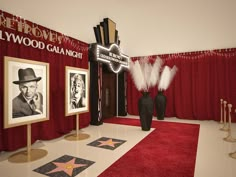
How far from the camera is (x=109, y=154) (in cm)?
272

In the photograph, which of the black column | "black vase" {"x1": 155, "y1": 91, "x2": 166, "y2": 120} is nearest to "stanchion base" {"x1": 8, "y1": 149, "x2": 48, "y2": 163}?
"black vase" {"x1": 155, "y1": 91, "x2": 166, "y2": 120}

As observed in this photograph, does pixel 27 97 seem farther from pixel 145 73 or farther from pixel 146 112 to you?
pixel 145 73

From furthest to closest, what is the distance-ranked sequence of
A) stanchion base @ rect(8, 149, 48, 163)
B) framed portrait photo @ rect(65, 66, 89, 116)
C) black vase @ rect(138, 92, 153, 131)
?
1. black vase @ rect(138, 92, 153, 131)
2. framed portrait photo @ rect(65, 66, 89, 116)
3. stanchion base @ rect(8, 149, 48, 163)

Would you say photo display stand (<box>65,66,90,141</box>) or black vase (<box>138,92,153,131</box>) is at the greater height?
photo display stand (<box>65,66,90,141</box>)

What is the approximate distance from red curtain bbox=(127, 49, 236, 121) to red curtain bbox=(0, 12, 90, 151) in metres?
3.23

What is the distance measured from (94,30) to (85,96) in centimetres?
221

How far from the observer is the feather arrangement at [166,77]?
6084mm

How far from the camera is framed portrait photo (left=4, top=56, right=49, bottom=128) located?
93.6 inches

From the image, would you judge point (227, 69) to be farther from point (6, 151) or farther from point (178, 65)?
point (6, 151)

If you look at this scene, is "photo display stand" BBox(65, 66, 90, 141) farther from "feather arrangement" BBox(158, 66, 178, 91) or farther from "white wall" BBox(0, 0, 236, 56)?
"feather arrangement" BBox(158, 66, 178, 91)

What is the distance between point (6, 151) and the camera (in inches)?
113

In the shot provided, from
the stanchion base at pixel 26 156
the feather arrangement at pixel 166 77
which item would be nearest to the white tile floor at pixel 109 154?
the stanchion base at pixel 26 156

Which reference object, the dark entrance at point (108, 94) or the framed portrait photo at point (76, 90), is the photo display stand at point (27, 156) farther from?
the dark entrance at point (108, 94)

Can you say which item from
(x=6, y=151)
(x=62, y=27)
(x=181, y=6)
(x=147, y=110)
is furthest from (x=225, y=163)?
(x=181, y=6)
